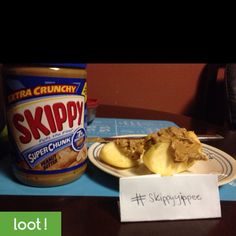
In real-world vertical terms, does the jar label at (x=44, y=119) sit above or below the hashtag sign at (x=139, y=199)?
above

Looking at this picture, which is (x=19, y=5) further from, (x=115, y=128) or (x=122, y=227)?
(x=115, y=128)

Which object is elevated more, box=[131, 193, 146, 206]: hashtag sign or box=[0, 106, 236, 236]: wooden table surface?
box=[131, 193, 146, 206]: hashtag sign

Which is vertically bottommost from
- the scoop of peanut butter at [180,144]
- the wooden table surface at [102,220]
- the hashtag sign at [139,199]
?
the wooden table surface at [102,220]

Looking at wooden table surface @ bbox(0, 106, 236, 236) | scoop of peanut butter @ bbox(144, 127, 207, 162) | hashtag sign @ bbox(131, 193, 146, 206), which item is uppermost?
scoop of peanut butter @ bbox(144, 127, 207, 162)

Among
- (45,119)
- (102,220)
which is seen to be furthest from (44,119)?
(102,220)
